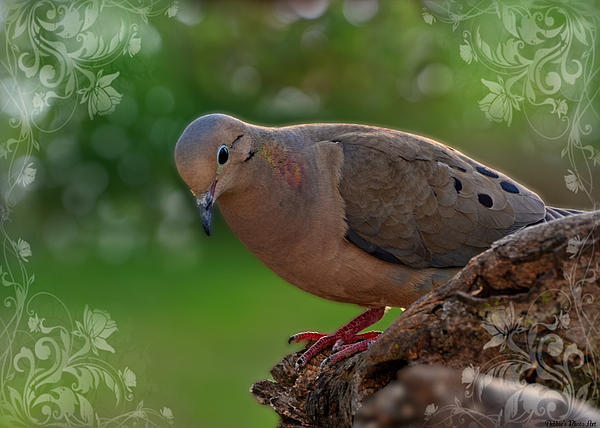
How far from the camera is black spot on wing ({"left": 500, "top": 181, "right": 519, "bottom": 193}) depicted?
12.5ft

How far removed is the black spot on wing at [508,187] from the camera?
381 centimetres

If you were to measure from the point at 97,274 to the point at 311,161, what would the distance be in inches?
150

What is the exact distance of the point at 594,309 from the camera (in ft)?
7.30

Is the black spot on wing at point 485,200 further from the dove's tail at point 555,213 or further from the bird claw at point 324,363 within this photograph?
the bird claw at point 324,363

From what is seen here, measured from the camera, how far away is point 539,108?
3246 mm

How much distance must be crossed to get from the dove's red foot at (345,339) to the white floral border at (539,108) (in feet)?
3.66

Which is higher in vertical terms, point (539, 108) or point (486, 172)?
point (539, 108)

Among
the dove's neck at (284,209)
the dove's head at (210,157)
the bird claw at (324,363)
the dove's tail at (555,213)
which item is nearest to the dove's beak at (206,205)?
the dove's head at (210,157)

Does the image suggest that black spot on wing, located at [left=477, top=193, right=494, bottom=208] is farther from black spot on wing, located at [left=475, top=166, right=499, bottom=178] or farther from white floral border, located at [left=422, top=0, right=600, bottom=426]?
white floral border, located at [left=422, top=0, right=600, bottom=426]

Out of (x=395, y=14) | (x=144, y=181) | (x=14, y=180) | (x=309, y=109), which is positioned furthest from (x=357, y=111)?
(x=14, y=180)

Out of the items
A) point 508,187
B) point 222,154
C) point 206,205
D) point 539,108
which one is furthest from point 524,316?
point 508,187

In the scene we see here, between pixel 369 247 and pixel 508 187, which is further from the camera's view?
pixel 508 187

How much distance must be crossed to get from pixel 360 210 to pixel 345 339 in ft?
2.19

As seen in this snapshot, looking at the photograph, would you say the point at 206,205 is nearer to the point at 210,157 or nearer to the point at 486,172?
the point at 210,157
